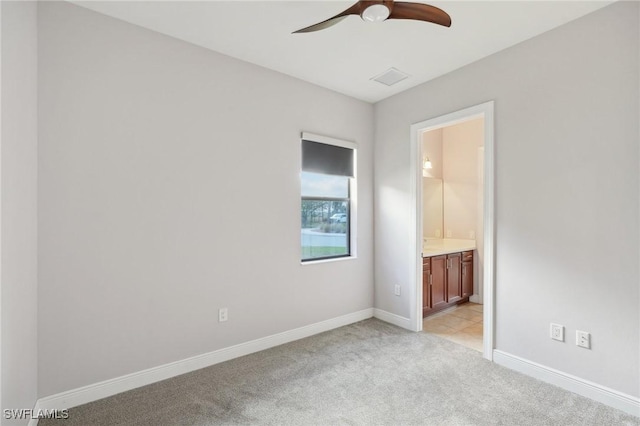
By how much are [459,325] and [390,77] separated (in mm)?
2996

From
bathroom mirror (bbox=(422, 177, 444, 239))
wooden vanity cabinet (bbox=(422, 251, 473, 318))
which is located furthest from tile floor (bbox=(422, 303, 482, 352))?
bathroom mirror (bbox=(422, 177, 444, 239))

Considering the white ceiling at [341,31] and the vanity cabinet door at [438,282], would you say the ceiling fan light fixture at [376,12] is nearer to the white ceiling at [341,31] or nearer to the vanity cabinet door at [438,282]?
the white ceiling at [341,31]

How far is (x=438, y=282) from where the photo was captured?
405cm

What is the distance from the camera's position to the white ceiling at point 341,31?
7.19 feet

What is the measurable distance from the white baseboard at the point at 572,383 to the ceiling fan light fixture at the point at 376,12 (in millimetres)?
2862

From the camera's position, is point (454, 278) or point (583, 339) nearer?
point (583, 339)

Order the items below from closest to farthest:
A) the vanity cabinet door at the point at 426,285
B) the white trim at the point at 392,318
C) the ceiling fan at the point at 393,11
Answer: the ceiling fan at the point at 393,11 → the white trim at the point at 392,318 → the vanity cabinet door at the point at 426,285

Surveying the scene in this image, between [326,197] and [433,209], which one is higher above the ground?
[326,197]

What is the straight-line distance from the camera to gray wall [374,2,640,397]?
2.11m

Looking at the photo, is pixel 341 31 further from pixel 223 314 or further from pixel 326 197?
pixel 223 314

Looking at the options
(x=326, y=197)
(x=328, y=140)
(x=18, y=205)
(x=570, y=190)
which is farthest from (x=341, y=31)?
(x=18, y=205)

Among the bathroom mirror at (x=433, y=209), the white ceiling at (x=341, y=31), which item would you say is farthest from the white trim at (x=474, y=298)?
the white ceiling at (x=341, y=31)

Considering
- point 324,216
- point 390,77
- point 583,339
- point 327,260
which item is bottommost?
point 583,339

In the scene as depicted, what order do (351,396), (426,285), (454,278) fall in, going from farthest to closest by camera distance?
(454,278) → (426,285) → (351,396)
